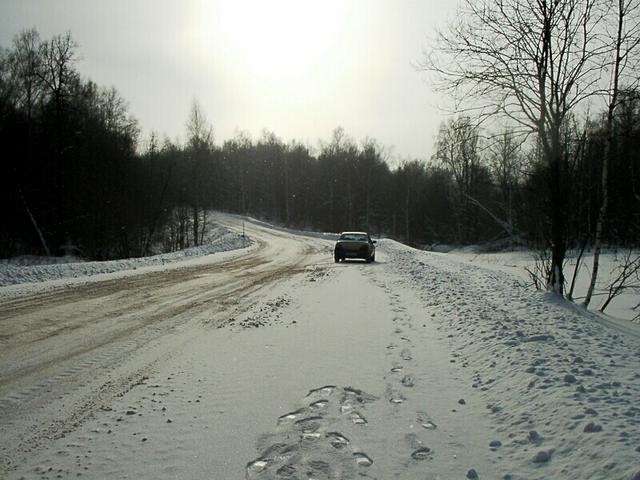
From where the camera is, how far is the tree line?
11.8 meters

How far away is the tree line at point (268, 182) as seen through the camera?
38.6 feet

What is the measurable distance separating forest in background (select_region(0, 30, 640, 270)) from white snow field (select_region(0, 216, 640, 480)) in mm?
5118

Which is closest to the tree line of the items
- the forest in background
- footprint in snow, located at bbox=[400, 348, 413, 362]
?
the forest in background

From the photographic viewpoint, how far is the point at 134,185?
3628cm

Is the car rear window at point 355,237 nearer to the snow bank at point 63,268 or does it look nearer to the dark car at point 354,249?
the dark car at point 354,249

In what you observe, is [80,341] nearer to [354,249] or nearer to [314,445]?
[314,445]

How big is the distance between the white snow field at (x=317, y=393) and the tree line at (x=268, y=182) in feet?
16.2

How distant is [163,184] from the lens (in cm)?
3888

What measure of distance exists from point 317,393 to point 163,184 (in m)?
37.5

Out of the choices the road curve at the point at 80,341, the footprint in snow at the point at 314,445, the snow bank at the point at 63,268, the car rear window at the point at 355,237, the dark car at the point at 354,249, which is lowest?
the footprint in snow at the point at 314,445

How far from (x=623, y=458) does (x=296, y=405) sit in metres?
2.77

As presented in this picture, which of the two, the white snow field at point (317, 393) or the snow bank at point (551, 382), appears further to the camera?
the white snow field at point (317, 393)

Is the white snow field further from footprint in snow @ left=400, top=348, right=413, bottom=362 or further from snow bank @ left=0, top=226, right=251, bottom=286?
snow bank @ left=0, top=226, right=251, bottom=286

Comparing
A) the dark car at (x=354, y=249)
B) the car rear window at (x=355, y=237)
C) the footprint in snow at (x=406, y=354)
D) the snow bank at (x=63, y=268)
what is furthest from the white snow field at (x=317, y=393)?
the car rear window at (x=355, y=237)
